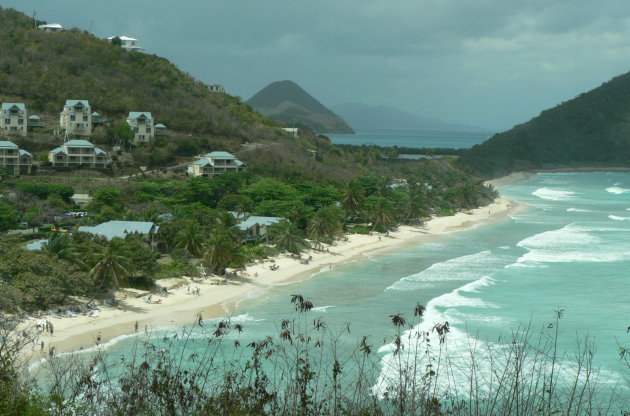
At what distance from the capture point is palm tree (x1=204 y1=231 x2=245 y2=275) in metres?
40.1

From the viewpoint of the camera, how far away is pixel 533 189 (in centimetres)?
12331

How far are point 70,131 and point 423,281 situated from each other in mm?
50221

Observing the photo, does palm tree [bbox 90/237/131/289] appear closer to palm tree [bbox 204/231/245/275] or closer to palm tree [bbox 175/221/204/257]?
palm tree [bbox 204/231/245/275]

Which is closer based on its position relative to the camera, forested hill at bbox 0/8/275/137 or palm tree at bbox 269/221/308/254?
palm tree at bbox 269/221/308/254

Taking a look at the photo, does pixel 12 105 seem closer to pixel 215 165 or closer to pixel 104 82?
pixel 104 82

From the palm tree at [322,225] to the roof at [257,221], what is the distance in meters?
2.41

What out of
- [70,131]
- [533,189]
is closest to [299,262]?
[70,131]

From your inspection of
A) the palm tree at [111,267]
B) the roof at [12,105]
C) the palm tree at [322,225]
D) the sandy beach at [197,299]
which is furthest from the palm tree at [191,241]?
the roof at [12,105]

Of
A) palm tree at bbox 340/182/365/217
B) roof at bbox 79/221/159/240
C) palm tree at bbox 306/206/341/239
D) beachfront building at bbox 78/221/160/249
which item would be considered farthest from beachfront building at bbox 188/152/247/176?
roof at bbox 79/221/159/240

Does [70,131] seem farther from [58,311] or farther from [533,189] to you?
[533,189]

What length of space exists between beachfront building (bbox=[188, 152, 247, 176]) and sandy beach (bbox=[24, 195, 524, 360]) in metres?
21.6

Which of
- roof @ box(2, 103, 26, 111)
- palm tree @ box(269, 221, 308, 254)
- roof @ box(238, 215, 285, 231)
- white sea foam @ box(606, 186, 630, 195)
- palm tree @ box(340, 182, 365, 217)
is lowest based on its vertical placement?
palm tree @ box(269, 221, 308, 254)

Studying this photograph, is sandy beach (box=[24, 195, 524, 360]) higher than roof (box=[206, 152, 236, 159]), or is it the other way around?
roof (box=[206, 152, 236, 159])

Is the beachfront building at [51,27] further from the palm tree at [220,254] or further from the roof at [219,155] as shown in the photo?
the palm tree at [220,254]
